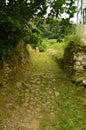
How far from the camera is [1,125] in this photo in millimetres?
7180

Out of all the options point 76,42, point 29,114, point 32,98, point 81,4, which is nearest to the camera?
point 29,114

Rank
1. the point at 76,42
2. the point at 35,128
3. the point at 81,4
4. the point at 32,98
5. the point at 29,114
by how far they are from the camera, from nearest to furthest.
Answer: the point at 35,128 < the point at 29,114 < the point at 32,98 < the point at 76,42 < the point at 81,4

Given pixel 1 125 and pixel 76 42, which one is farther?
pixel 76 42

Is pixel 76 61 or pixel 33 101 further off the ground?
pixel 76 61

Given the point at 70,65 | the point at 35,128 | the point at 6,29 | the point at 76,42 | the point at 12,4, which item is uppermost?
the point at 12,4

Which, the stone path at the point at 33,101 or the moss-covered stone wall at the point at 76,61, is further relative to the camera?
the moss-covered stone wall at the point at 76,61

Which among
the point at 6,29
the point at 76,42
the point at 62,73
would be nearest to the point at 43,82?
the point at 62,73

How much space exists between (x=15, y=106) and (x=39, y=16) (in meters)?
3.61

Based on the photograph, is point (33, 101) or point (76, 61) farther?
point (76, 61)

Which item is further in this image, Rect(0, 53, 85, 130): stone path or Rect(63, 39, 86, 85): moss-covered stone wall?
Rect(63, 39, 86, 85): moss-covered stone wall

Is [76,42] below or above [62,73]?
above

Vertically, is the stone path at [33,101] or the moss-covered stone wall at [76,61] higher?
the moss-covered stone wall at [76,61]

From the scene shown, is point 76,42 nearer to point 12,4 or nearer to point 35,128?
point 12,4

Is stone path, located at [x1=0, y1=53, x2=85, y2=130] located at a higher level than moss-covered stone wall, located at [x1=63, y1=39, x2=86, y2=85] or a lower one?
lower
